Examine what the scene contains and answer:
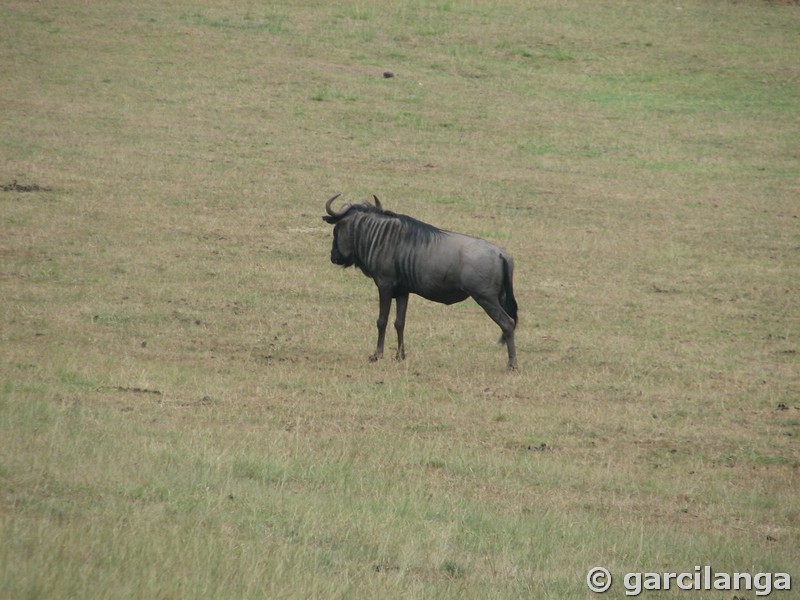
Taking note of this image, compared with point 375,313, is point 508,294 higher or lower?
higher

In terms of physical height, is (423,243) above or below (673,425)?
above

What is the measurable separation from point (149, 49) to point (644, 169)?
583 inches

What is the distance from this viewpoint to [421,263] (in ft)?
47.0

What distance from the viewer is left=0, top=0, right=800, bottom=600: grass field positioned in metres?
7.39

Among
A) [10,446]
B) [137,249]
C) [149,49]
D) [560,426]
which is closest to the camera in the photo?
[10,446]

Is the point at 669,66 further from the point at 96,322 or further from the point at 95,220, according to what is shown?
the point at 96,322

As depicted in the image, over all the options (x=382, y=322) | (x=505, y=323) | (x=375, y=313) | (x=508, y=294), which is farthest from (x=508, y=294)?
(x=375, y=313)

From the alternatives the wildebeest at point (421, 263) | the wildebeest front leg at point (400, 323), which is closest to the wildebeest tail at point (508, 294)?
the wildebeest at point (421, 263)

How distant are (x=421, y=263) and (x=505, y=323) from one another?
1.26 meters

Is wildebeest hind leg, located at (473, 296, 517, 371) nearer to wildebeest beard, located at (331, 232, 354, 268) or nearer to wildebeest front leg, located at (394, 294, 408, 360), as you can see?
wildebeest front leg, located at (394, 294, 408, 360)

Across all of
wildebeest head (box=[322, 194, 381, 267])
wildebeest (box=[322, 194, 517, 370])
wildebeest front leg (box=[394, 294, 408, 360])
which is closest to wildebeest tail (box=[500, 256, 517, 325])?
wildebeest (box=[322, 194, 517, 370])

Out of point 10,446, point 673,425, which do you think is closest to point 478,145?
point 673,425

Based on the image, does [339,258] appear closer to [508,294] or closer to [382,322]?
[382,322]

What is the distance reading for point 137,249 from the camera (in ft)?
61.5
